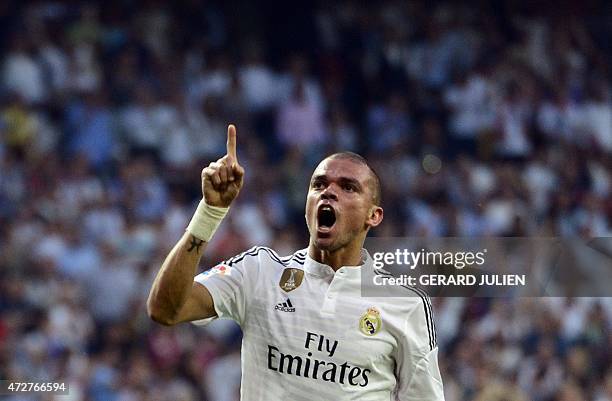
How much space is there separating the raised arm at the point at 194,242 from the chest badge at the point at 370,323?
0.69 m

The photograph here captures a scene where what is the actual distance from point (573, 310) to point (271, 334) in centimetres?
519

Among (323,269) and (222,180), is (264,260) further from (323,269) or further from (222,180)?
(222,180)

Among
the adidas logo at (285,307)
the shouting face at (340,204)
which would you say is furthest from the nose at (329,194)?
the adidas logo at (285,307)

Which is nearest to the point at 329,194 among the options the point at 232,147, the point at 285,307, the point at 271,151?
the point at 285,307

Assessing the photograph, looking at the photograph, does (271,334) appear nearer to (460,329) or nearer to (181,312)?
(181,312)

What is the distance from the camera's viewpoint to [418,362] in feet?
11.8

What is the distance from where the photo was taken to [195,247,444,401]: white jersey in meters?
3.51

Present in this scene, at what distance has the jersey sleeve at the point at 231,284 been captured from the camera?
351 cm

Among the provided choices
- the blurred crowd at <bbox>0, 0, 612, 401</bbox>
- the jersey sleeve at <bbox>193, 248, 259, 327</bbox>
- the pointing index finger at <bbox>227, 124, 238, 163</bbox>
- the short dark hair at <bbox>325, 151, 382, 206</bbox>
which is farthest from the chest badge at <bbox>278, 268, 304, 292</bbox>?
the blurred crowd at <bbox>0, 0, 612, 401</bbox>

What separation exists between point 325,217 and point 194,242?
64 cm

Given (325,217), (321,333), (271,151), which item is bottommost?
(321,333)

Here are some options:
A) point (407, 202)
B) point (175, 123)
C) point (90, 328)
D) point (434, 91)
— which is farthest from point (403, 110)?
point (90, 328)

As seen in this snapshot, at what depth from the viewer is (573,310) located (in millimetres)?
8172

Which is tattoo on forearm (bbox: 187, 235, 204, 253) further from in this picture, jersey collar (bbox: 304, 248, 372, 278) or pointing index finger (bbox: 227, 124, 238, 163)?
jersey collar (bbox: 304, 248, 372, 278)
